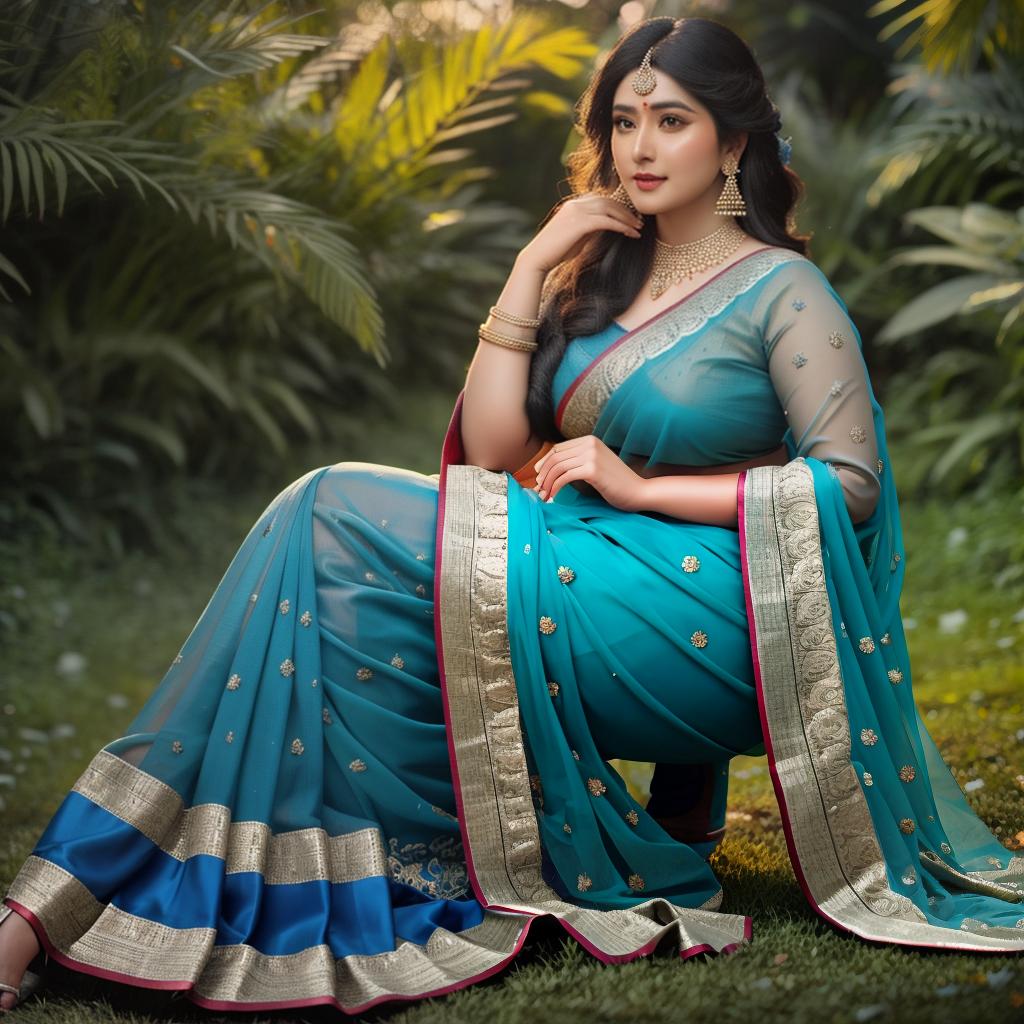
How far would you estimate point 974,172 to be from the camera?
594 cm

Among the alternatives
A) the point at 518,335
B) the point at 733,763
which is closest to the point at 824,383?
the point at 518,335

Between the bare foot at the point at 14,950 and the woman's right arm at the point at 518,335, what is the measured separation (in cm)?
117

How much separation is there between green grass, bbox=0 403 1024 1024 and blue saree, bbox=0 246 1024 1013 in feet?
0.26

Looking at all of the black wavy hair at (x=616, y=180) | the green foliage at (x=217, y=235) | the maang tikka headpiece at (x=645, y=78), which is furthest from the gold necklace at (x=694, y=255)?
the green foliage at (x=217, y=235)

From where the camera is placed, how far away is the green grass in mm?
2016

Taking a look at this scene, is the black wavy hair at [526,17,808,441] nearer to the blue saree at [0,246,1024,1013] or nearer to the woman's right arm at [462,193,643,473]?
the woman's right arm at [462,193,643,473]

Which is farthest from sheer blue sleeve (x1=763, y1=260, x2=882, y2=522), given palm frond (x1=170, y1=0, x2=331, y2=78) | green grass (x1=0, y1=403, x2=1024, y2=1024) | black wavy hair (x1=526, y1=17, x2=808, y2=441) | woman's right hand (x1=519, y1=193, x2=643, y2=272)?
palm frond (x1=170, y1=0, x2=331, y2=78)

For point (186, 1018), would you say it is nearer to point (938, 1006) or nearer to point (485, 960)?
point (485, 960)

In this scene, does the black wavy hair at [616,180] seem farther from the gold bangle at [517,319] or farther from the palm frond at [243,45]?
the palm frond at [243,45]

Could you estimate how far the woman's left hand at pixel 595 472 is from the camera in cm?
246

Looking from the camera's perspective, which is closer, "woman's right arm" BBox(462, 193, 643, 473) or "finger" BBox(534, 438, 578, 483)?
"finger" BBox(534, 438, 578, 483)

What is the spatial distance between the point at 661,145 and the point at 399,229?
374 cm

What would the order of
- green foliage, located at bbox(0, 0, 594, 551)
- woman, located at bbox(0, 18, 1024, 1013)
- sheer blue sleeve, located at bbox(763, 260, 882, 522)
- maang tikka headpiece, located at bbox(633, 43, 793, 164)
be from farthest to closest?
green foliage, located at bbox(0, 0, 594, 551) < maang tikka headpiece, located at bbox(633, 43, 793, 164) < sheer blue sleeve, located at bbox(763, 260, 882, 522) < woman, located at bbox(0, 18, 1024, 1013)

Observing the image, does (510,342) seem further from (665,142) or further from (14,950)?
→ (14,950)
